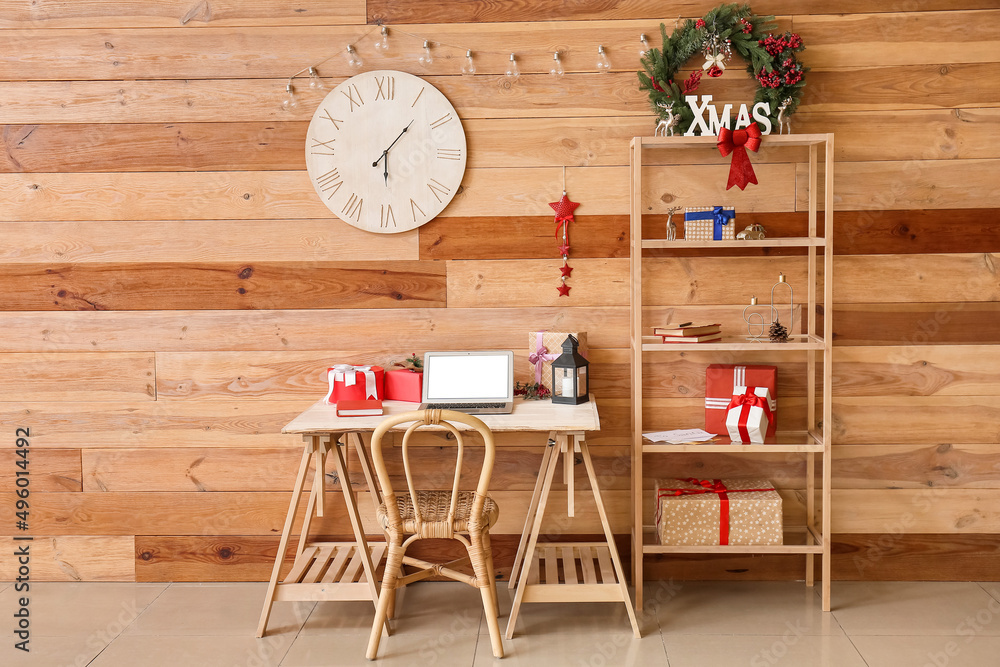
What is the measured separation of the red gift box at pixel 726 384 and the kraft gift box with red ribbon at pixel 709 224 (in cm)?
47

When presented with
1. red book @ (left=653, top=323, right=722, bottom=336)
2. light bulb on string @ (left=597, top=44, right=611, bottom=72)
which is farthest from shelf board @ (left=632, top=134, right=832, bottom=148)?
red book @ (left=653, top=323, right=722, bottom=336)

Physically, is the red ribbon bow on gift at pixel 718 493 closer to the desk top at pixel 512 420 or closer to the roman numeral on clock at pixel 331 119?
the desk top at pixel 512 420

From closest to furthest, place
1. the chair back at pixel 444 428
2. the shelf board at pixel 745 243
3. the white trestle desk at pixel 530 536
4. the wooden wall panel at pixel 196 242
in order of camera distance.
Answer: the chair back at pixel 444 428
the white trestle desk at pixel 530 536
the shelf board at pixel 745 243
the wooden wall panel at pixel 196 242

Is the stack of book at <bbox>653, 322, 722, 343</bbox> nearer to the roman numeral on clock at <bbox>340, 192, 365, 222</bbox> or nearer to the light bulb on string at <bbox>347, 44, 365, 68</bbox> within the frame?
the roman numeral on clock at <bbox>340, 192, 365, 222</bbox>

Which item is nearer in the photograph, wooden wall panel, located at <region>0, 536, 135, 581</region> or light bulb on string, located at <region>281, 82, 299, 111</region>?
light bulb on string, located at <region>281, 82, 299, 111</region>

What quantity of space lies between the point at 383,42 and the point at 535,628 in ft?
6.95

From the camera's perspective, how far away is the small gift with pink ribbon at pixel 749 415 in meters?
2.65

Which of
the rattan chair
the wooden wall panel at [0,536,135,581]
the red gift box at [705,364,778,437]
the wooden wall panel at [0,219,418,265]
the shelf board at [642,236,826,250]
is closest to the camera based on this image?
the rattan chair

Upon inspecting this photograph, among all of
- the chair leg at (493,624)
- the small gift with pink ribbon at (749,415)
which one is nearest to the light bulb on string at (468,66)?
the small gift with pink ribbon at (749,415)

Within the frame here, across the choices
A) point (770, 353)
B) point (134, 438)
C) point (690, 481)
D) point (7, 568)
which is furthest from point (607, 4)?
point (7, 568)

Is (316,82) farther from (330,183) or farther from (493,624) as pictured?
(493,624)

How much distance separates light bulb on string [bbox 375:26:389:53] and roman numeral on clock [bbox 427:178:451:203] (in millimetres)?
503

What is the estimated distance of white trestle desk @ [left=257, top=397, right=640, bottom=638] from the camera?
2.47m

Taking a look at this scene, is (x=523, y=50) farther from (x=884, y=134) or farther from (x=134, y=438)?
(x=134, y=438)
